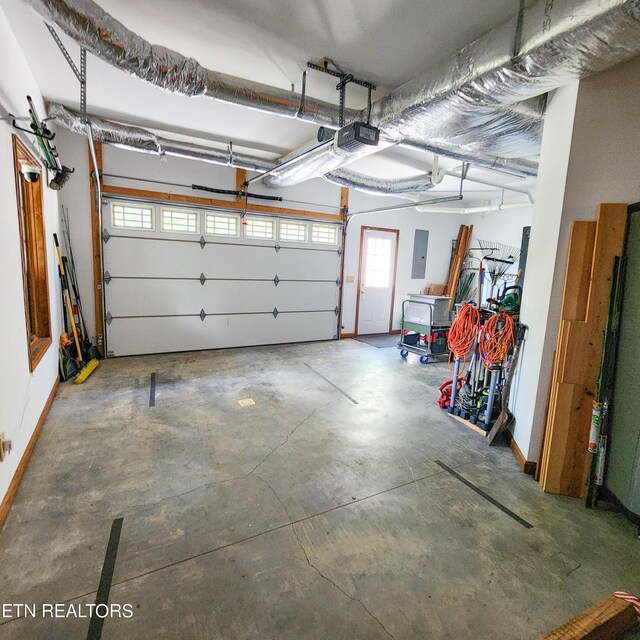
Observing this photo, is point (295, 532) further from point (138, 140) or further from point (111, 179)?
point (111, 179)

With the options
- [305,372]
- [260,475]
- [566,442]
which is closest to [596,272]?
[566,442]

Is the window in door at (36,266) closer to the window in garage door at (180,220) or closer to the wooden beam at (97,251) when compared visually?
the wooden beam at (97,251)

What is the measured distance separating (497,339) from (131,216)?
489cm

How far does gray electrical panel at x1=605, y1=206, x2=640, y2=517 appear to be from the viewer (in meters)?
1.97

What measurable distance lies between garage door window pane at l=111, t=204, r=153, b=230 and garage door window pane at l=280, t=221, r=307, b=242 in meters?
2.06

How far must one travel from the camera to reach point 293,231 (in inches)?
242

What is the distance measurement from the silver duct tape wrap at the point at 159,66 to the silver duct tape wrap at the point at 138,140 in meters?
1.82

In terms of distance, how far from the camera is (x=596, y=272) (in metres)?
2.15

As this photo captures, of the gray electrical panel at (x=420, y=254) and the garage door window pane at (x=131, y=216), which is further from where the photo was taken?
the gray electrical panel at (x=420, y=254)

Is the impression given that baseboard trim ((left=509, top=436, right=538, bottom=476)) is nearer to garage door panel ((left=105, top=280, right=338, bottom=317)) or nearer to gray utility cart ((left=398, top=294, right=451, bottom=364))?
gray utility cart ((left=398, top=294, right=451, bottom=364))

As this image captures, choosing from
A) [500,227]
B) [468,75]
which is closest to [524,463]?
[468,75]

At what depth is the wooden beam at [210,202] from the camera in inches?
190

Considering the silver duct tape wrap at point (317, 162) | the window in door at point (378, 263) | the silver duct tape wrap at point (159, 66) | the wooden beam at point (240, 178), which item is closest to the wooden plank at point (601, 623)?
the silver duct tape wrap at point (317, 162)

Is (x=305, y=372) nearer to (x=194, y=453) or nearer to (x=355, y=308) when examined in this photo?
(x=194, y=453)
